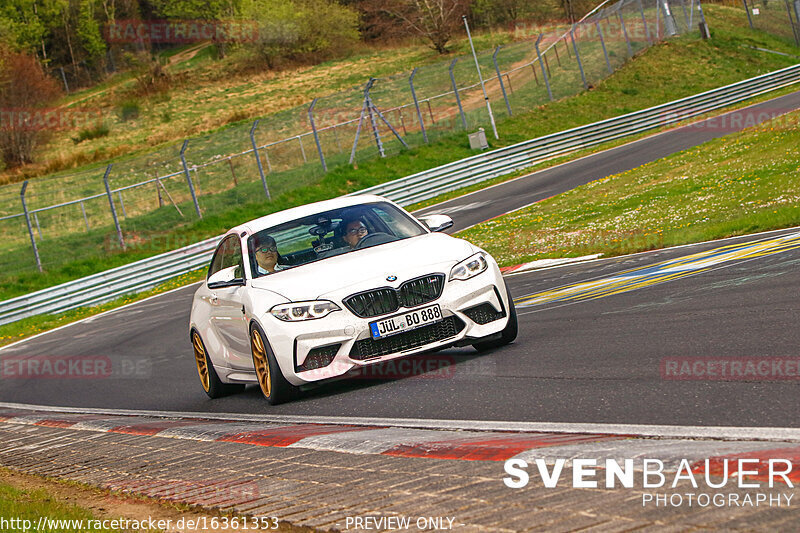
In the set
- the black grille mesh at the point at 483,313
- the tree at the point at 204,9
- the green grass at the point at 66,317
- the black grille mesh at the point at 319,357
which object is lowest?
the green grass at the point at 66,317

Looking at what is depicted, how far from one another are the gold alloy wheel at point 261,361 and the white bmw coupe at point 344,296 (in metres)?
0.02

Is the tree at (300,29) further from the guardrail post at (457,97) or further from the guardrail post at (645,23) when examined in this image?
the guardrail post at (457,97)

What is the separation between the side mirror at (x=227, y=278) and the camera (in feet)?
28.9

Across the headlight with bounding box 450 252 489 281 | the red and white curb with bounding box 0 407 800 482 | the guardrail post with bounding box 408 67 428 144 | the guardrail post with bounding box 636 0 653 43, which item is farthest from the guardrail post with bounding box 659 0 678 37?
the red and white curb with bounding box 0 407 800 482

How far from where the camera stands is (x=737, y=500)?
3.57m

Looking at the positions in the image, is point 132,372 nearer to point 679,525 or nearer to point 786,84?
point 679,525

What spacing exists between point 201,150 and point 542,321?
2756 cm

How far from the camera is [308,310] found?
25.7 ft

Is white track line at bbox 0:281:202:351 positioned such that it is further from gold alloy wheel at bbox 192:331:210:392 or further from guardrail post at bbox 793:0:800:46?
guardrail post at bbox 793:0:800:46

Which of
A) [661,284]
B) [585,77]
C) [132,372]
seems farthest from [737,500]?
[585,77]

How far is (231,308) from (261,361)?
2.57 feet

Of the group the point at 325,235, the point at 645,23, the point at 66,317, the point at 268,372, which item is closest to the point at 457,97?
the point at 645,23

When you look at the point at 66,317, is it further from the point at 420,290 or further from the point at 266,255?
the point at 420,290

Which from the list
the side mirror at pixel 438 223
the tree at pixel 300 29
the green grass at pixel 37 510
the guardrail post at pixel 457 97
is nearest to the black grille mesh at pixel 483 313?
the side mirror at pixel 438 223
